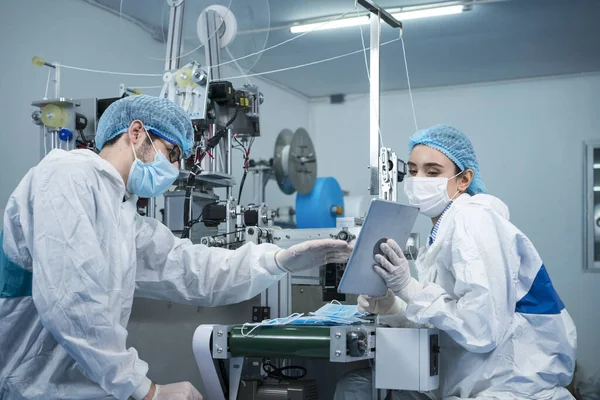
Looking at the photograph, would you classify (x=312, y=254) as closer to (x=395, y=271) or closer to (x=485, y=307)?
(x=395, y=271)

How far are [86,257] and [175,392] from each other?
1.36ft

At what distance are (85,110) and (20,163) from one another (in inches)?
42.1

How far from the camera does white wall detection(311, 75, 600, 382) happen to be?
558 cm

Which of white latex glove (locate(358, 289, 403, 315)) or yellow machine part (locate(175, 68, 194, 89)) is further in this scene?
yellow machine part (locate(175, 68, 194, 89))

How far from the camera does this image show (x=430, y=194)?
6.75 ft

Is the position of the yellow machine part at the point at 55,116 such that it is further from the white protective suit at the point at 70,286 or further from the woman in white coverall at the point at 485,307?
the woman in white coverall at the point at 485,307

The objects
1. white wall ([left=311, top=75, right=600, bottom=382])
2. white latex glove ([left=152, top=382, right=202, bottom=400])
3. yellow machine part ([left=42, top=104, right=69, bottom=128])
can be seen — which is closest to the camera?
white latex glove ([left=152, top=382, right=202, bottom=400])

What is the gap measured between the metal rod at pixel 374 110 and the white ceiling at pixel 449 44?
194cm

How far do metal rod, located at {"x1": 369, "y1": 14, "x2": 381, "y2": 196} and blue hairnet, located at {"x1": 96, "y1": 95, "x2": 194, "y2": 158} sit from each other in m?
0.63

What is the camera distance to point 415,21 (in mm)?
4719

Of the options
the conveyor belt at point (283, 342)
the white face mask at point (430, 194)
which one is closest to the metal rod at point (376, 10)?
the white face mask at point (430, 194)

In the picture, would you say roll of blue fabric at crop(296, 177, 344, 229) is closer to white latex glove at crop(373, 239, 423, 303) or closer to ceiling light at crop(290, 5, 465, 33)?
ceiling light at crop(290, 5, 465, 33)

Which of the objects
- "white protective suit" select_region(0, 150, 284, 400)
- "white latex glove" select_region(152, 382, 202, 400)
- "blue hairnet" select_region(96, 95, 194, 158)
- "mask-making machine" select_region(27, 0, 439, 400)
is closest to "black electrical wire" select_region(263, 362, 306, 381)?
"mask-making machine" select_region(27, 0, 439, 400)

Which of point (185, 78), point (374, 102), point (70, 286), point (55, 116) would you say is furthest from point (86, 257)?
point (55, 116)
